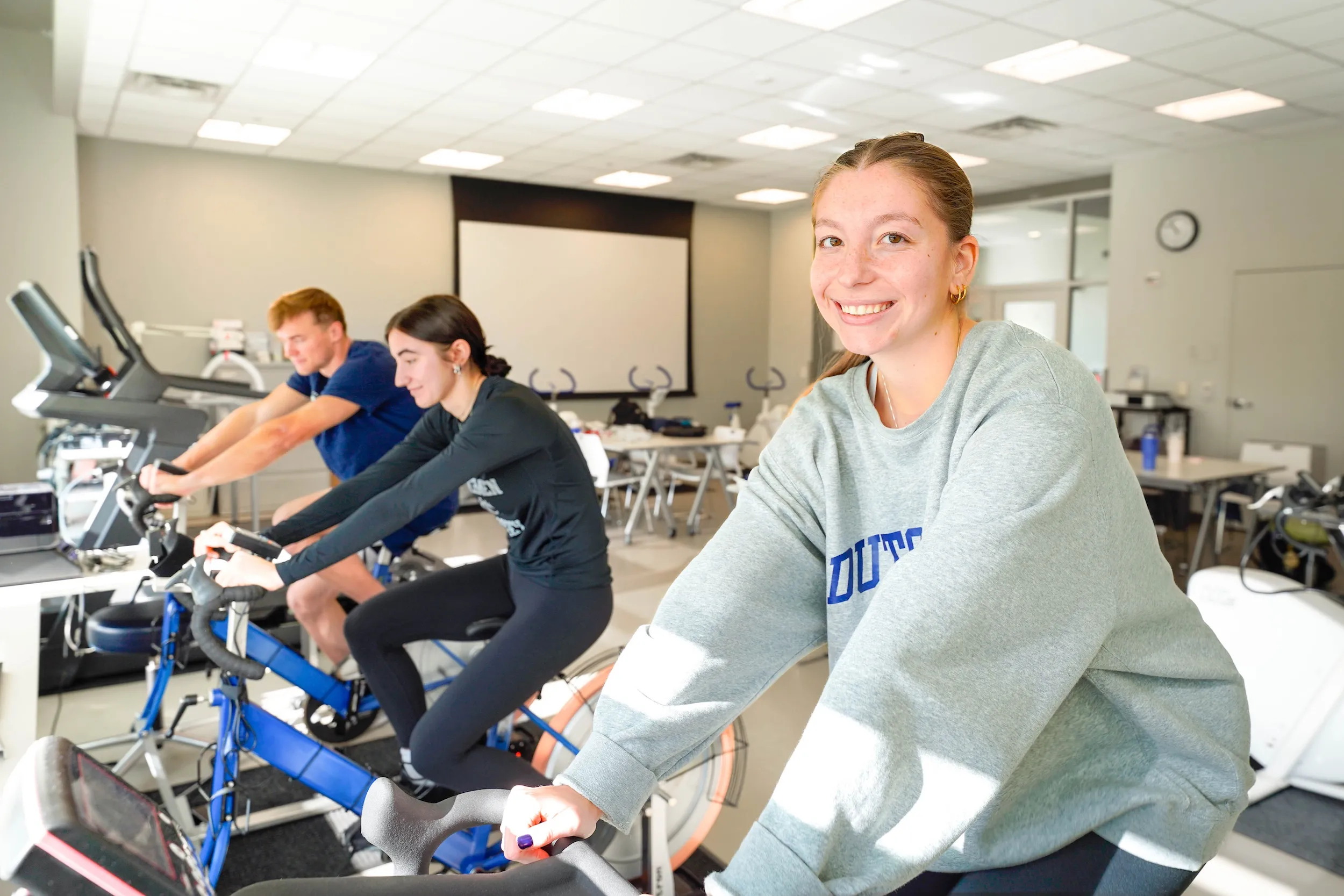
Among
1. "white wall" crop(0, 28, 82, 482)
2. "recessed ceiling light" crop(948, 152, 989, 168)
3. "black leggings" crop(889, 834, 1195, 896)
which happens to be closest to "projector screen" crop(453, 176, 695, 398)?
"white wall" crop(0, 28, 82, 482)

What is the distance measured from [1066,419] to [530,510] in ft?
5.56

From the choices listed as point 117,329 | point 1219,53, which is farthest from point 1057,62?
point 117,329

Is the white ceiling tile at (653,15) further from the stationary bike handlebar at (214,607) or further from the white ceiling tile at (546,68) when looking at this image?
the stationary bike handlebar at (214,607)

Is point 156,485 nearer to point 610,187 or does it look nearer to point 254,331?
point 254,331

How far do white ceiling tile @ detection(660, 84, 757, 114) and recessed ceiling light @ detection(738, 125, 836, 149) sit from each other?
73 centimetres

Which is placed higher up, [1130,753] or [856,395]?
[856,395]

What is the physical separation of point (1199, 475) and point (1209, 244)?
134 inches

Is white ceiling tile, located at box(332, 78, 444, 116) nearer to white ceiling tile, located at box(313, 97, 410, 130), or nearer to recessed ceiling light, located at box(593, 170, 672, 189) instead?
white ceiling tile, located at box(313, 97, 410, 130)

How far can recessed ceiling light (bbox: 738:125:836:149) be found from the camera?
287 inches

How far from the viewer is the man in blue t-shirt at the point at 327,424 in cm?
305

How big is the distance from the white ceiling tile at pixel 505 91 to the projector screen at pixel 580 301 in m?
3.22

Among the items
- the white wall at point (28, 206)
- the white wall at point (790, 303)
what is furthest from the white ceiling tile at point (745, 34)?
the white wall at point (790, 303)

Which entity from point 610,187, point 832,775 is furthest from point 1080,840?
point 610,187

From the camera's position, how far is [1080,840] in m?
0.98
